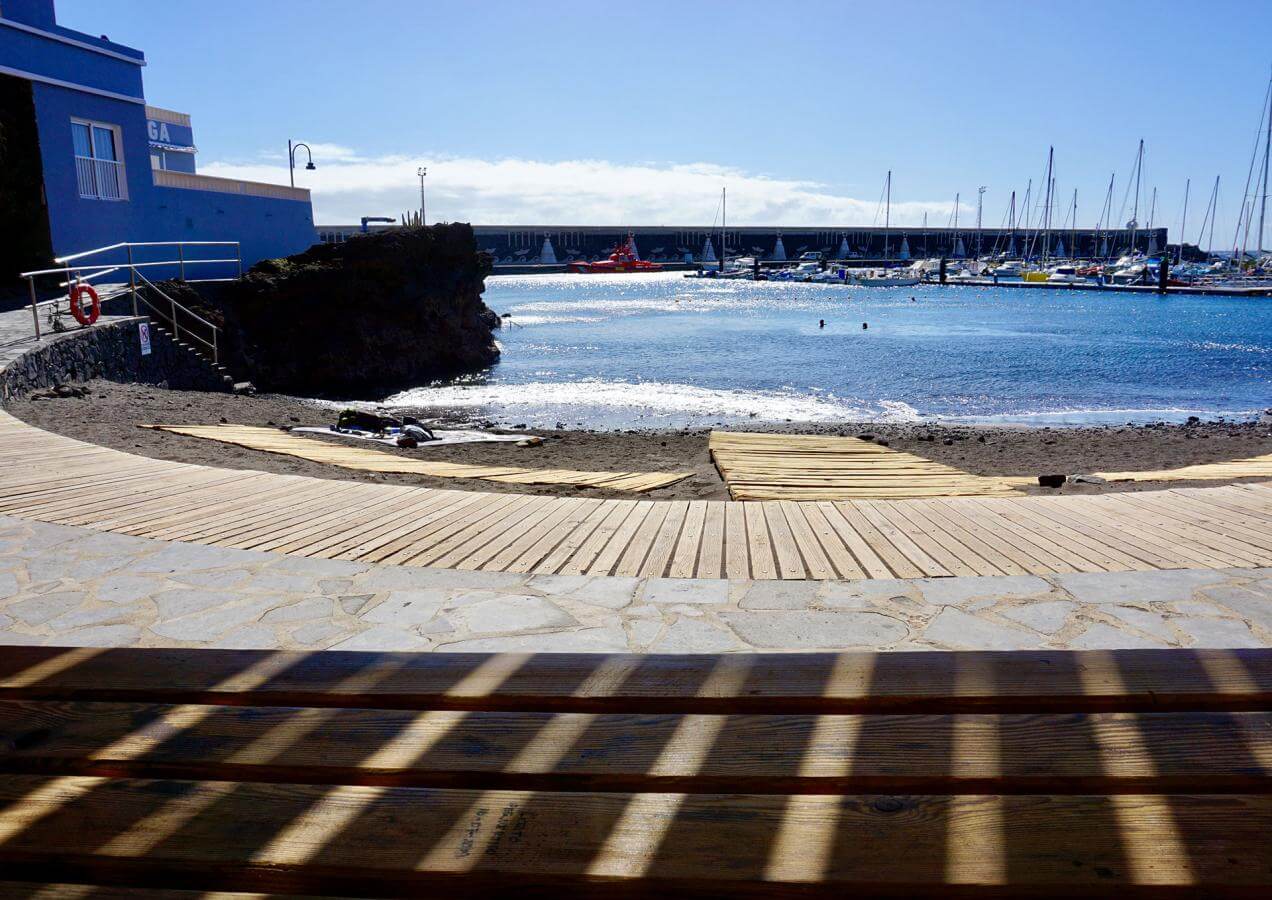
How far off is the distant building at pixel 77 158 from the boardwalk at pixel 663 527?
60.0 ft

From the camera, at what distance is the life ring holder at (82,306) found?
628 inches

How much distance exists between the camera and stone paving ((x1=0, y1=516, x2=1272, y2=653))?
3.55m

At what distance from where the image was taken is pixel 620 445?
17109 mm

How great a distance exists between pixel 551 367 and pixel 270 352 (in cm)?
1471

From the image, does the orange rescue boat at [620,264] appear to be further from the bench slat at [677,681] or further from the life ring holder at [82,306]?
the bench slat at [677,681]

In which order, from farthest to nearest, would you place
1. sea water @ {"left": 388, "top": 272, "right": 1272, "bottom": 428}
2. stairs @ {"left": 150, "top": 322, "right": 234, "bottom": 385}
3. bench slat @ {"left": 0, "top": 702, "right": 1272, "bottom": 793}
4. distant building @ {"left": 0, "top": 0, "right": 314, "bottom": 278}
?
sea water @ {"left": 388, "top": 272, "right": 1272, "bottom": 428} < distant building @ {"left": 0, "top": 0, "right": 314, "bottom": 278} < stairs @ {"left": 150, "top": 322, "right": 234, "bottom": 385} < bench slat @ {"left": 0, "top": 702, "right": 1272, "bottom": 793}

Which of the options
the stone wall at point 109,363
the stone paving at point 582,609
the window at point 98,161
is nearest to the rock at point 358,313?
the window at point 98,161

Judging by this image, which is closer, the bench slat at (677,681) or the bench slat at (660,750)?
the bench slat at (660,750)

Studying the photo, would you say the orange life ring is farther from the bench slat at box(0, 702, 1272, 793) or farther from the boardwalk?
the bench slat at box(0, 702, 1272, 793)

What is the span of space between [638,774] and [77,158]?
86.9 feet

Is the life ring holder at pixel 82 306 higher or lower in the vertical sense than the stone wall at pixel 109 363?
higher

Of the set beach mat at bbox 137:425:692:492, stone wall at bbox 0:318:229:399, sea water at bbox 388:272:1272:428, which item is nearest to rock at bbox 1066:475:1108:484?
beach mat at bbox 137:425:692:492

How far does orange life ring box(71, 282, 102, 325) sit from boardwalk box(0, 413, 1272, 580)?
10871 millimetres

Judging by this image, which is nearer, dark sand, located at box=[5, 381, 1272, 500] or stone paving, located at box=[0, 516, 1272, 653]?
stone paving, located at box=[0, 516, 1272, 653]
